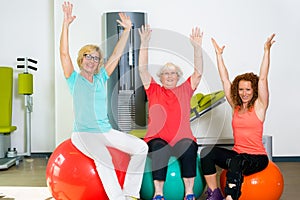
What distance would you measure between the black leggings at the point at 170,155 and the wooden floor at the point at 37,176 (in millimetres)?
444

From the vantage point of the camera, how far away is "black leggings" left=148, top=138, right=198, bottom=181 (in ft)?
9.27

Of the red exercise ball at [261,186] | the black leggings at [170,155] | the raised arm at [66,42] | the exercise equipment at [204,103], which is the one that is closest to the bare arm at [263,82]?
the red exercise ball at [261,186]

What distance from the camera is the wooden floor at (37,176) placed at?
3.37 m

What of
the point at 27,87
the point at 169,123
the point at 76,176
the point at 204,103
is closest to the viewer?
the point at 76,176

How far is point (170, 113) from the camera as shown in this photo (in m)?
3.05

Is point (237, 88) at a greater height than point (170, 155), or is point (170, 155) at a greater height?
point (237, 88)

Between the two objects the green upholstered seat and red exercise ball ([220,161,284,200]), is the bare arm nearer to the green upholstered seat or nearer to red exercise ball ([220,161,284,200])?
red exercise ball ([220,161,284,200])

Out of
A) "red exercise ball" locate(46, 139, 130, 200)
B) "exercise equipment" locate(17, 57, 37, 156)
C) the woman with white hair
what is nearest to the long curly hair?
the woman with white hair

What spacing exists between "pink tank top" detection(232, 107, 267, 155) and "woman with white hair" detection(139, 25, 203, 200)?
1.05 feet

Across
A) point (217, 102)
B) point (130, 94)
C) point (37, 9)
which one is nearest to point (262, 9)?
point (217, 102)

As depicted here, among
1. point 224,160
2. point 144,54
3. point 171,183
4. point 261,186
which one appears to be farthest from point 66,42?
point 261,186

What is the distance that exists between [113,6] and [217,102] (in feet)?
5.60

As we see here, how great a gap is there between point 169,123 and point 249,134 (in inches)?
21.9

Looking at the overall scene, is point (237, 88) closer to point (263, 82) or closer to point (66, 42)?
point (263, 82)
